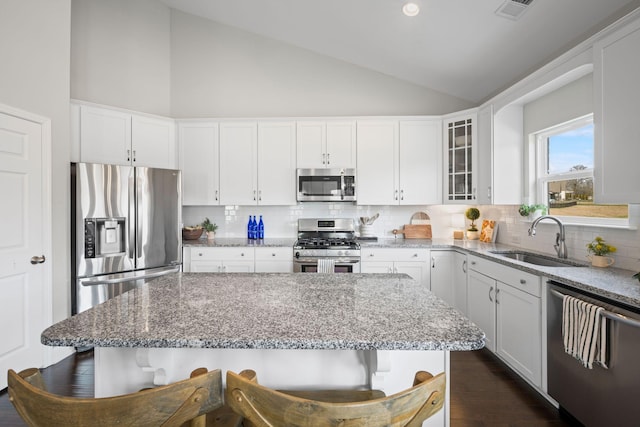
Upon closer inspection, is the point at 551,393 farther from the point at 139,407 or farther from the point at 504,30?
the point at 504,30

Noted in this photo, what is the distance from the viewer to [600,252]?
2.21 m

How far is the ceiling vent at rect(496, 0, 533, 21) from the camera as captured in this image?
2.40 meters

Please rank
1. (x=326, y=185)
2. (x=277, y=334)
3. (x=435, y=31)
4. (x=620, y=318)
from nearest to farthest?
(x=277, y=334) < (x=620, y=318) < (x=435, y=31) < (x=326, y=185)

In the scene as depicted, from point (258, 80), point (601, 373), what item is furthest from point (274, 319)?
point (258, 80)

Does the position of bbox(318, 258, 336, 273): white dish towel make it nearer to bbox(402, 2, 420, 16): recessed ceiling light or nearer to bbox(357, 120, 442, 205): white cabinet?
bbox(357, 120, 442, 205): white cabinet

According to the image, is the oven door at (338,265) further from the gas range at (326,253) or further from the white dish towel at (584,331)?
the white dish towel at (584,331)

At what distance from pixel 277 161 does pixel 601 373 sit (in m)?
3.32

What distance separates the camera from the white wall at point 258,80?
13.7 ft

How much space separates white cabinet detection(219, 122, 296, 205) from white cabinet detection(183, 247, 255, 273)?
2.14 feet

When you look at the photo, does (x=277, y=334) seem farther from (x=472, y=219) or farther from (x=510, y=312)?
(x=472, y=219)

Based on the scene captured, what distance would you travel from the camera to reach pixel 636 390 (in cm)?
150

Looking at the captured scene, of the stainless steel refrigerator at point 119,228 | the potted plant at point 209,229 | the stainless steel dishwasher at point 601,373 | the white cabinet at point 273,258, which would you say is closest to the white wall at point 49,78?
the stainless steel refrigerator at point 119,228

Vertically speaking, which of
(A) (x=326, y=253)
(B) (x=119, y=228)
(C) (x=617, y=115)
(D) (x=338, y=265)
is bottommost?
(D) (x=338, y=265)

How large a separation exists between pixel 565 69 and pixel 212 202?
11.8 ft
